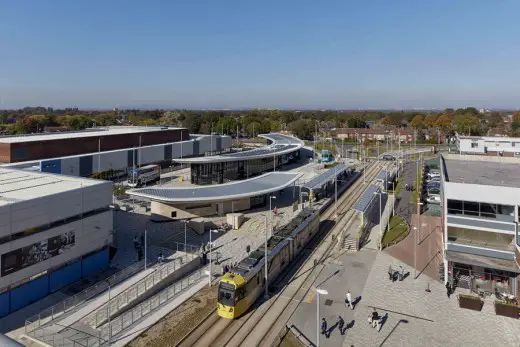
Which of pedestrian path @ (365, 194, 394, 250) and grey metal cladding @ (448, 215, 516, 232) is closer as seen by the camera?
grey metal cladding @ (448, 215, 516, 232)

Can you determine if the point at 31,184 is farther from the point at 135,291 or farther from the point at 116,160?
the point at 116,160

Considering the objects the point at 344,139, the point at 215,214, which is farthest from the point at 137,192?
the point at 344,139

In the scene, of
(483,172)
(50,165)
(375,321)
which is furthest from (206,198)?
(50,165)

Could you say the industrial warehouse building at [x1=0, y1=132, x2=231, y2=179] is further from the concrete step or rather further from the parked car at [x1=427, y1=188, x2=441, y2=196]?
the parked car at [x1=427, y1=188, x2=441, y2=196]

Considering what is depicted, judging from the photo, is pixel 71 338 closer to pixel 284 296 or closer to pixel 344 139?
pixel 284 296

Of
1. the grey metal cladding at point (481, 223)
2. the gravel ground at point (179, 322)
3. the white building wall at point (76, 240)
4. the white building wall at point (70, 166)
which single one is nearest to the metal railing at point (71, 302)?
the white building wall at point (76, 240)

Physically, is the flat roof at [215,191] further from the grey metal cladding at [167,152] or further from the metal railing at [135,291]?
the grey metal cladding at [167,152]

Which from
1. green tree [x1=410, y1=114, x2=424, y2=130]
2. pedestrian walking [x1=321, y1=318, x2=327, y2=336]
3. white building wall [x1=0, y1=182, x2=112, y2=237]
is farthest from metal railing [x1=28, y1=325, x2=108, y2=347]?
green tree [x1=410, y1=114, x2=424, y2=130]
